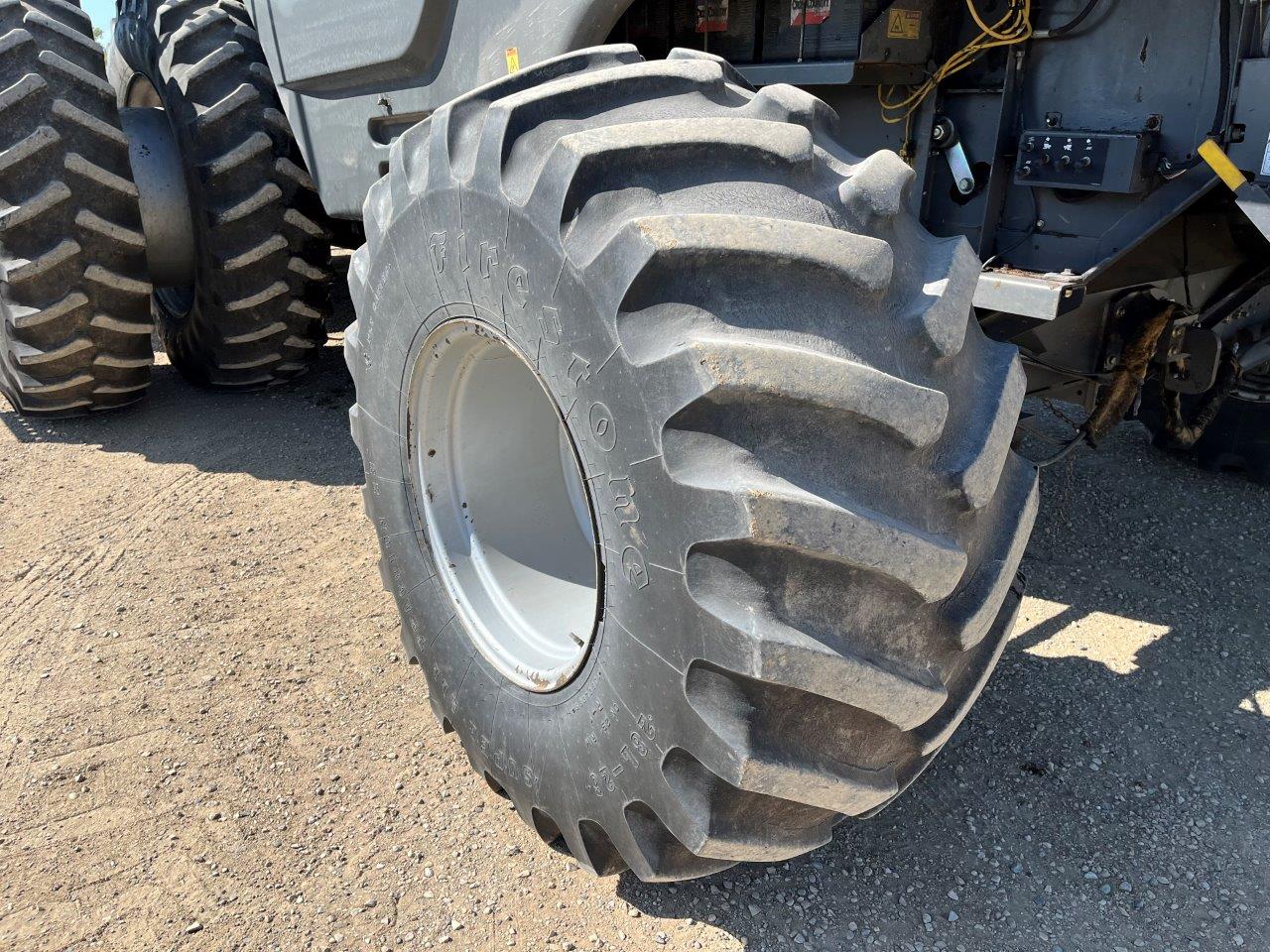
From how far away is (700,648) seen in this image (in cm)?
145

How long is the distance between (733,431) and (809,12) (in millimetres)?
1315

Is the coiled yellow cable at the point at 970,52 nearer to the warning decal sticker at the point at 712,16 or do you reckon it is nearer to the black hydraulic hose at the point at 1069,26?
the black hydraulic hose at the point at 1069,26

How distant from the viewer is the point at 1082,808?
228 cm

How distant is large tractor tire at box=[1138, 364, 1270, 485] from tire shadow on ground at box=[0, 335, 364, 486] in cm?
321

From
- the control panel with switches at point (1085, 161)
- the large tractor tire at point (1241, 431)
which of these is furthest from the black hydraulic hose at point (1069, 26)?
the large tractor tire at point (1241, 431)

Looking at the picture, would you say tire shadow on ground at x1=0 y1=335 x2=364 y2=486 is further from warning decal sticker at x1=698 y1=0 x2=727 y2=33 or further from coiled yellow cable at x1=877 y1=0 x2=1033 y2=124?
coiled yellow cable at x1=877 y1=0 x2=1033 y2=124

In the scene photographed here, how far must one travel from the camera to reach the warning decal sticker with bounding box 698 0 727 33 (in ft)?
7.80

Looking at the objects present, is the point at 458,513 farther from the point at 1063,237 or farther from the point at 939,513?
the point at 1063,237

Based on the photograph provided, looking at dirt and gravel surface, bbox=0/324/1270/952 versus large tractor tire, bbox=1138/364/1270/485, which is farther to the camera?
large tractor tire, bbox=1138/364/1270/485

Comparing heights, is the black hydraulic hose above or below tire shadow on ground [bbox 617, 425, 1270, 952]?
above

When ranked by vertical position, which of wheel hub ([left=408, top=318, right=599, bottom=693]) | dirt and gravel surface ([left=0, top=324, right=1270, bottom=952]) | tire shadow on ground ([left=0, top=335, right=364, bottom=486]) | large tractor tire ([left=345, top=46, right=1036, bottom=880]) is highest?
large tractor tire ([left=345, top=46, right=1036, bottom=880])

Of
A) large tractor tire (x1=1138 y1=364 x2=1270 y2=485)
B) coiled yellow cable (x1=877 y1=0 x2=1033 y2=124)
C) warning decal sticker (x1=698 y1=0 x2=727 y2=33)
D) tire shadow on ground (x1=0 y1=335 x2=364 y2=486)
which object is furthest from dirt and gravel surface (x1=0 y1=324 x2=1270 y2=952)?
warning decal sticker (x1=698 y1=0 x2=727 y2=33)

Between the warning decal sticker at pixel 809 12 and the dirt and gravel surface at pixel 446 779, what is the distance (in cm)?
167

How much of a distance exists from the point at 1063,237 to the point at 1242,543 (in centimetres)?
173
